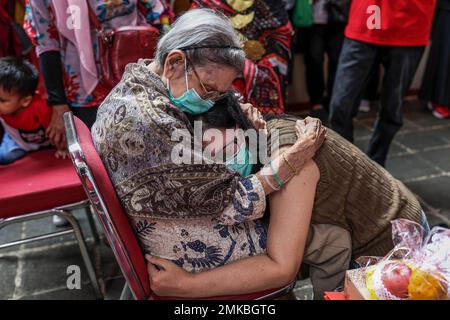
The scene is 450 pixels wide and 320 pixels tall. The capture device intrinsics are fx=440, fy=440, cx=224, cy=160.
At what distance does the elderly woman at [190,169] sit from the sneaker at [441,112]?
296cm

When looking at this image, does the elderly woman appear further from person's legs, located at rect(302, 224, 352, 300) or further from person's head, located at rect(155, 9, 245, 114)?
person's legs, located at rect(302, 224, 352, 300)

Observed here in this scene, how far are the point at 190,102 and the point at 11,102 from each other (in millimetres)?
1034

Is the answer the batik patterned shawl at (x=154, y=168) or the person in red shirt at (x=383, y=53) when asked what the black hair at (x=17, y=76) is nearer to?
the batik patterned shawl at (x=154, y=168)

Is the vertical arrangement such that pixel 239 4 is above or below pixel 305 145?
above

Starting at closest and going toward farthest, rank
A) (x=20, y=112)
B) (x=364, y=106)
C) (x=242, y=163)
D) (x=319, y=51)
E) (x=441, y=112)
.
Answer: (x=242, y=163) < (x=20, y=112) < (x=319, y=51) < (x=441, y=112) < (x=364, y=106)

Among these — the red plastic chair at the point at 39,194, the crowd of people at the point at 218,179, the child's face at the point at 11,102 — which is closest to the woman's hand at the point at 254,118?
the crowd of people at the point at 218,179

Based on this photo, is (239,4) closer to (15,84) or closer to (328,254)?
(15,84)

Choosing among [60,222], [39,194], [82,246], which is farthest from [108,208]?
[60,222]

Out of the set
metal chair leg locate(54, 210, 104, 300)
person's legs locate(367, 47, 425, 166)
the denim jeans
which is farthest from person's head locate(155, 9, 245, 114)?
person's legs locate(367, 47, 425, 166)

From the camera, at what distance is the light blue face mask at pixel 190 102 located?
1223 mm

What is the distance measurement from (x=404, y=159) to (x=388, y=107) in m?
0.68

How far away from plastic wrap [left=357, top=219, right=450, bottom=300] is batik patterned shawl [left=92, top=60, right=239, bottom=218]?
0.41 m

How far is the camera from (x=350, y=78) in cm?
245

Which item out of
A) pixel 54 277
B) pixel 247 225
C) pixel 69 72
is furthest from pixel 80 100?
pixel 247 225
